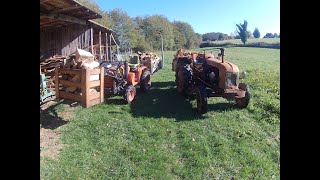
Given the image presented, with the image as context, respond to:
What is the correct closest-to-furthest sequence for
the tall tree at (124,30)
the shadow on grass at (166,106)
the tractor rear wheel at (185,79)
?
the shadow on grass at (166,106) → the tractor rear wheel at (185,79) → the tall tree at (124,30)

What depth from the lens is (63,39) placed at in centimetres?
1019

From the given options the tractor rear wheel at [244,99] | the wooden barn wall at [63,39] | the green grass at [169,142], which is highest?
the wooden barn wall at [63,39]

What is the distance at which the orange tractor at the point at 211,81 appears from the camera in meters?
6.48

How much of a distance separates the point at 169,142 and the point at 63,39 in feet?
22.9

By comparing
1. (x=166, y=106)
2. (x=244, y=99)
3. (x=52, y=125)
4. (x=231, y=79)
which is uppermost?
(x=231, y=79)

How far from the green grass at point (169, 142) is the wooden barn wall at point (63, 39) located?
3.82 meters

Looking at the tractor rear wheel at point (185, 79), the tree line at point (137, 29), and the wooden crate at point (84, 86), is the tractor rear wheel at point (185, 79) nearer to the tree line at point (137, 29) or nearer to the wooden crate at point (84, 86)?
the wooden crate at point (84, 86)

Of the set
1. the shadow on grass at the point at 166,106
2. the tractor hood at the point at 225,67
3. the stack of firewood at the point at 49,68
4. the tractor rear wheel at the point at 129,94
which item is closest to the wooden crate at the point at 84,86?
the shadow on grass at the point at 166,106

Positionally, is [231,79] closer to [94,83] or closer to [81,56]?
[94,83]

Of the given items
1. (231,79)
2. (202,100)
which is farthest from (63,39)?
(231,79)

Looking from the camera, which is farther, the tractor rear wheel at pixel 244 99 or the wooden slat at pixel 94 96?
the tractor rear wheel at pixel 244 99

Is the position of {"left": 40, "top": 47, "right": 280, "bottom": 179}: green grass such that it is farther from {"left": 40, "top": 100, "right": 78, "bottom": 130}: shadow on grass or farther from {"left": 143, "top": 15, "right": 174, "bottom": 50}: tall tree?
{"left": 143, "top": 15, "right": 174, "bottom": 50}: tall tree
